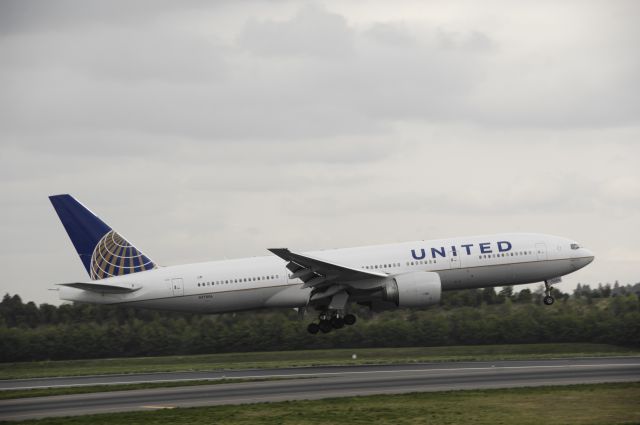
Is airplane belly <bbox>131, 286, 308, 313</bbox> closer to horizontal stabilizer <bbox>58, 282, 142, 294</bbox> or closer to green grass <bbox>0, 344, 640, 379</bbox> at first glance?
horizontal stabilizer <bbox>58, 282, 142, 294</bbox>

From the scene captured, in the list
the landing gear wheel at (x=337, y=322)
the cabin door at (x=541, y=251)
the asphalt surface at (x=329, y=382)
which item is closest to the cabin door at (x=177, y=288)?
the asphalt surface at (x=329, y=382)

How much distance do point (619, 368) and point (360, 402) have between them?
1526 cm

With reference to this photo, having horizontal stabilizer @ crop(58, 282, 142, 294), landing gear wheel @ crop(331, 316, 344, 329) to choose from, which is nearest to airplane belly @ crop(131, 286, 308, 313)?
horizontal stabilizer @ crop(58, 282, 142, 294)

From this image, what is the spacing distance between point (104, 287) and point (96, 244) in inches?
162

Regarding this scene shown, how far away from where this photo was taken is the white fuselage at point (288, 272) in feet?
165

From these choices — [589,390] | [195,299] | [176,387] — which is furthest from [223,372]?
[589,390]

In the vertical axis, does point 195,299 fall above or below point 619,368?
above

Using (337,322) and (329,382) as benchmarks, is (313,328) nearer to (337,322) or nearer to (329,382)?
(337,322)

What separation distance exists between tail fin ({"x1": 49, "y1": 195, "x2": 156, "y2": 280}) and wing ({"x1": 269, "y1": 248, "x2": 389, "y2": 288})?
29.5 ft

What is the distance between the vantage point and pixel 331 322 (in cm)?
5062

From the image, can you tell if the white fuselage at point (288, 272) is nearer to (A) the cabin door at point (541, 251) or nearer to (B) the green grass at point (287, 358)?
(A) the cabin door at point (541, 251)

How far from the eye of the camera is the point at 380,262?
165 feet

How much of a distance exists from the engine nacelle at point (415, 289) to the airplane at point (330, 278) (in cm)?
33

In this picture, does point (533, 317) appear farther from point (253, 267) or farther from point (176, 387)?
point (176, 387)
